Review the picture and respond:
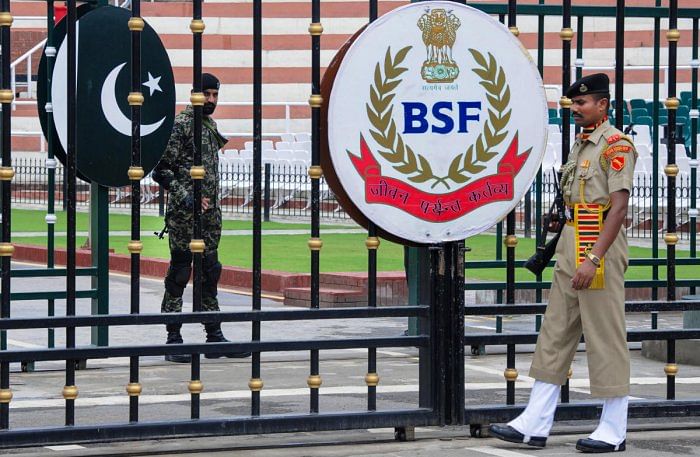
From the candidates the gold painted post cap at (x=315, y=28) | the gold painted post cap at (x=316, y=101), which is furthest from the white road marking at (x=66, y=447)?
the gold painted post cap at (x=315, y=28)

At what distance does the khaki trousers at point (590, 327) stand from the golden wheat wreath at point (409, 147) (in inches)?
23.4

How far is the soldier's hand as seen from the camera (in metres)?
7.31

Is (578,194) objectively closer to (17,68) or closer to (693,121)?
(693,121)

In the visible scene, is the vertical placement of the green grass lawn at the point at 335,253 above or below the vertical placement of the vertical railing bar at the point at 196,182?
below

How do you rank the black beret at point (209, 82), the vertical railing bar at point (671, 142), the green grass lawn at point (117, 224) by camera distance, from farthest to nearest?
the green grass lawn at point (117, 224) < the black beret at point (209, 82) < the vertical railing bar at point (671, 142)

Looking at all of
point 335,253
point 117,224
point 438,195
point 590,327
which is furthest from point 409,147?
point 117,224

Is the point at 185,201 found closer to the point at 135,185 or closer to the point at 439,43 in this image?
the point at 135,185

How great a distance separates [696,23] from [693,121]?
721 mm

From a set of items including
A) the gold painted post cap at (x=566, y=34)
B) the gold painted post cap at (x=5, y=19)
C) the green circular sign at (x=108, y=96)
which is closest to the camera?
the gold painted post cap at (x=5, y=19)

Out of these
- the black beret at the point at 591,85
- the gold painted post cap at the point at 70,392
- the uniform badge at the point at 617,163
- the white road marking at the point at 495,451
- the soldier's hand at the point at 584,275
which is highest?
the black beret at the point at 591,85

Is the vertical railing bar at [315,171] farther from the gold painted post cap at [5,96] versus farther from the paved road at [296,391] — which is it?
the gold painted post cap at [5,96]

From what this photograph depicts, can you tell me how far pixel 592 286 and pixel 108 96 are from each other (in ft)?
13.5

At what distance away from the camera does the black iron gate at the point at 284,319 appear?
719 cm

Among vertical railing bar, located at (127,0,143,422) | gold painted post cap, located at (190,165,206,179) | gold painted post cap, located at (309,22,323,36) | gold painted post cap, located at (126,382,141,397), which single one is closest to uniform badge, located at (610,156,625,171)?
gold painted post cap, located at (309,22,323,36)
